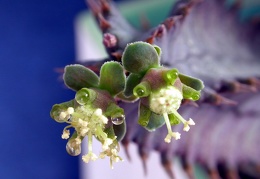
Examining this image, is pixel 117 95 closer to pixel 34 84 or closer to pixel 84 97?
pixel 84 97

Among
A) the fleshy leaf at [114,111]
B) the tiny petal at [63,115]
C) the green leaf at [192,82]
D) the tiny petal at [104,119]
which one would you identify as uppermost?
the tiny petal at [63,115]

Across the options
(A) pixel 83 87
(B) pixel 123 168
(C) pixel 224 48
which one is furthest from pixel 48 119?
(A) pixel 83 87

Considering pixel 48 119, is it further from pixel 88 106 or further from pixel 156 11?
pixel 88 106

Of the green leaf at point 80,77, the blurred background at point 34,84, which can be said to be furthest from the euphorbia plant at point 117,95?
the blurred background at point 34,84

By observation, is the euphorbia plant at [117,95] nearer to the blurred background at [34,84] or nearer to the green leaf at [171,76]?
the green leaf at [171,76]

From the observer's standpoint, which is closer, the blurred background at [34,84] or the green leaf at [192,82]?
the green leaf at [192,82]

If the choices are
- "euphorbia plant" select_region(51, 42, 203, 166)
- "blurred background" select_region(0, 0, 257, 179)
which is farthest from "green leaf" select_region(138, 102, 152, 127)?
"blurred background" select_region(0, 0, 257, 179)

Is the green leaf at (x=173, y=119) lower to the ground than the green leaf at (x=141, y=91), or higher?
lower

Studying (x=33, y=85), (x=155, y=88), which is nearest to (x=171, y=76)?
(x=155, y=88)
